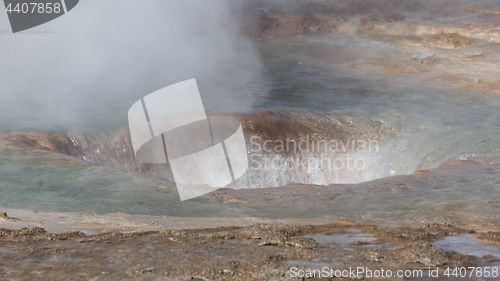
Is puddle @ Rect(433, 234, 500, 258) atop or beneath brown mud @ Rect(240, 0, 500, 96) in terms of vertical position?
beneath

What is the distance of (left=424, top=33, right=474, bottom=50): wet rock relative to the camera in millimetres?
7598

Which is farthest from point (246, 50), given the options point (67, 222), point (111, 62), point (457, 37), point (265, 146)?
point (67, 222)

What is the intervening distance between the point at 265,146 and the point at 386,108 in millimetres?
1749

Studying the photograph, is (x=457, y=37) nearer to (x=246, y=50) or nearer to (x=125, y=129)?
(x=246, y=50)

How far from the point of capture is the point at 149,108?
4.90 meters

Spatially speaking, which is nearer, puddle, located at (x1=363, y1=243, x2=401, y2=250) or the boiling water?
puddle, located at (x1=363, y1=243, x2=401, y2=250)

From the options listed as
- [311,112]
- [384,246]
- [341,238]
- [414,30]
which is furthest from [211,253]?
[414,30]

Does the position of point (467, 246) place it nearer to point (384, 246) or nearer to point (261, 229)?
point (384, 246)

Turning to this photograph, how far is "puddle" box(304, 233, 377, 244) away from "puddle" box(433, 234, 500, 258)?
312mm

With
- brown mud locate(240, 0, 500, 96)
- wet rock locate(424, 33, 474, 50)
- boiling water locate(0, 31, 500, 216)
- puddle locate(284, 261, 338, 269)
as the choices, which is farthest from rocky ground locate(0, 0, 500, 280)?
wet rock locate(424, 33, 474, 50)

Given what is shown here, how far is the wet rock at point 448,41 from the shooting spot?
24.9ft

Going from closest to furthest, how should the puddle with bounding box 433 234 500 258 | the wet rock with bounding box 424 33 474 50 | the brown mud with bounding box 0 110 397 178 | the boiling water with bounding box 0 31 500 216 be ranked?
1. the puddle with bounding box 433 234 500 258
2. the boiling water with bounding box 0 31 500 216
3. the brown mud with bounding box 0 110 397 178
4. the wet rock with bounding box 424 33 474 50

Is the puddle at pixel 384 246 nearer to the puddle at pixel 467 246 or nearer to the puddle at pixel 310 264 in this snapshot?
the puddle at pixel 467 246

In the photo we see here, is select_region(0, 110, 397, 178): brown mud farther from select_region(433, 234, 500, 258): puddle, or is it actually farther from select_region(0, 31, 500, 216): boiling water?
select_region(433, 234, 500, 258): puddle
